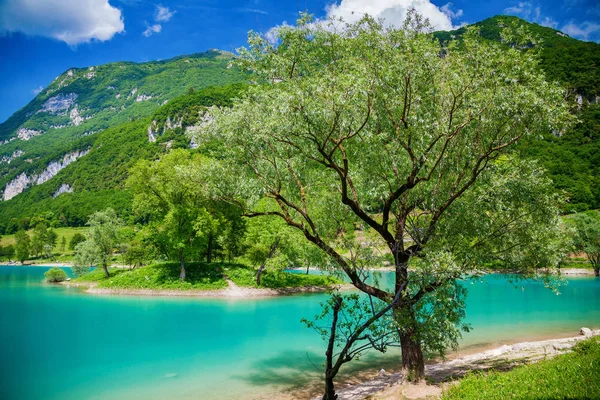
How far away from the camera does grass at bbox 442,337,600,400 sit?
255 inches

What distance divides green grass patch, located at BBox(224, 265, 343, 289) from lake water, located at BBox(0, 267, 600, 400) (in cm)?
319

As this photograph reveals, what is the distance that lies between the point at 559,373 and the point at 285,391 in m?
8.73

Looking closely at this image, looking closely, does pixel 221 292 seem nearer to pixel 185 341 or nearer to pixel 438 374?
pixel 185 341

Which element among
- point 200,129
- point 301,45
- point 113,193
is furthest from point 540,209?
point 113,193

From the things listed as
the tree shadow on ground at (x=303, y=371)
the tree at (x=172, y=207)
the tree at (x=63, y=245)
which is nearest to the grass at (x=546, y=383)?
the tree shadow on ground at (x=303, y=371)

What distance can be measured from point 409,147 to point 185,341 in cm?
1732

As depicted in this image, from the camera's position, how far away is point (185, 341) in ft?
68.9

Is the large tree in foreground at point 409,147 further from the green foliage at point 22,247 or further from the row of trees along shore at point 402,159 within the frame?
the green foliage at point 22,247

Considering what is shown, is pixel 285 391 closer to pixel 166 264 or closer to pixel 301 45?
pixel 301 45

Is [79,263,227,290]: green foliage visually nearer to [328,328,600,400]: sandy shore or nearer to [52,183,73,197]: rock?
[328,328,600,400]: sandy shore

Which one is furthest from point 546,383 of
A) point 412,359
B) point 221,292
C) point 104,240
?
point 104,240

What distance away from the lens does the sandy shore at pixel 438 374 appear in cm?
1022

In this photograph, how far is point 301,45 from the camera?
479 inches

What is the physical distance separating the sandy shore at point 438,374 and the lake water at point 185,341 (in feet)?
6.88
